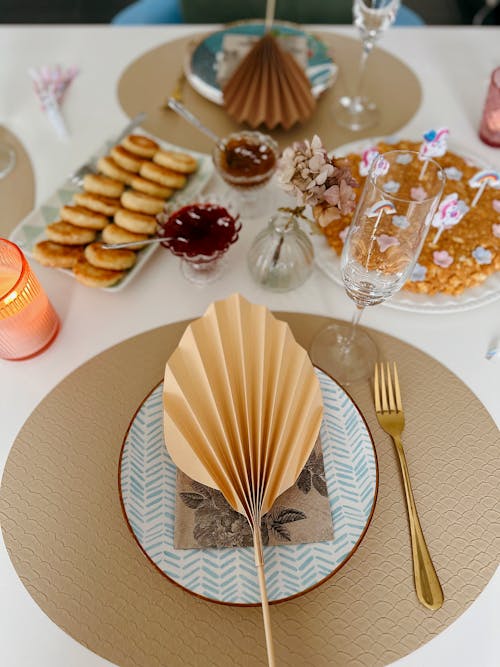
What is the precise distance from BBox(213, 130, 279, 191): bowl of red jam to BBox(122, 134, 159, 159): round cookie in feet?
0.53

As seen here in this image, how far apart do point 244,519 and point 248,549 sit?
4cm

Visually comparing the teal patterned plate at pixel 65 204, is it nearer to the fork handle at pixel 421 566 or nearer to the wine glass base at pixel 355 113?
the wine glass base at pixel 355 113

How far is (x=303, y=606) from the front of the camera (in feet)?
2.20

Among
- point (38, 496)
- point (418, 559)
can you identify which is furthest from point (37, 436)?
point (418, 559)

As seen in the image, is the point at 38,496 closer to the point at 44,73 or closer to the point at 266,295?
the point at 266,295

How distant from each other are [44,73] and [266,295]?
2.64ft

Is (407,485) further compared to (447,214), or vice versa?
(447,214)

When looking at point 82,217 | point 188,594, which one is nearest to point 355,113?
point 82,217

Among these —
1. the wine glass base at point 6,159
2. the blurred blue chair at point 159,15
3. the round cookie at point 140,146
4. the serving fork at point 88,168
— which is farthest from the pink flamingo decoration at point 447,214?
the blurred blue chair at point 159,15

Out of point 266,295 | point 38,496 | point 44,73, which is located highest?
point 44,73

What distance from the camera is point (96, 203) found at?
97 centimetres

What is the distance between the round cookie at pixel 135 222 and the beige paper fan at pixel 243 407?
269mm

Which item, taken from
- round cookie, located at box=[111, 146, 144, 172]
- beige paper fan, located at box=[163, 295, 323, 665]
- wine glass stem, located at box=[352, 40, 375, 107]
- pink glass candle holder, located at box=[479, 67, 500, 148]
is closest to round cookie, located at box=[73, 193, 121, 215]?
round cookie, located at box=[111, 146, 144, 172]

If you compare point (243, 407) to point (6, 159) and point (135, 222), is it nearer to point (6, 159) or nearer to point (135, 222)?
point (135, 222)
